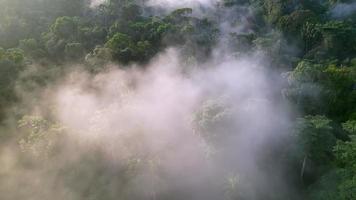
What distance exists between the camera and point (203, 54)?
2689 centimetres

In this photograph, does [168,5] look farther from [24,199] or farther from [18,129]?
[24,199]

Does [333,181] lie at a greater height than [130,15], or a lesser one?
lesser

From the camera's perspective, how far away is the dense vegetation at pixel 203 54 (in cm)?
1572

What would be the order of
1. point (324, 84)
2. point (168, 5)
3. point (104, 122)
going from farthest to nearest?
point (168, 5) < point (324, 84) < point (104, 122)

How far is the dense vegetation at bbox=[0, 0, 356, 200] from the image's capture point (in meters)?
15.7

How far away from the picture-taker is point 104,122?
53.6 ft

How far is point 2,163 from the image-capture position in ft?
53.9

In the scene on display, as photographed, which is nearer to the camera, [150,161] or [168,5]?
[150,161]

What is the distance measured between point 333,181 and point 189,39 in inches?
610

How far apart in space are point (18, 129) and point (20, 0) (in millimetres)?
16843

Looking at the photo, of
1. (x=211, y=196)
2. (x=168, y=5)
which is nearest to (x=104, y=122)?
(x=211, y=196)

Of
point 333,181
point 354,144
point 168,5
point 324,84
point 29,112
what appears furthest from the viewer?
point 168,5

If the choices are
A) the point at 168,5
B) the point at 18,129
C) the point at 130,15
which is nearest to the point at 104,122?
the point at 18,129

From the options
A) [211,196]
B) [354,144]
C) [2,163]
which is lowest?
[211,196]
